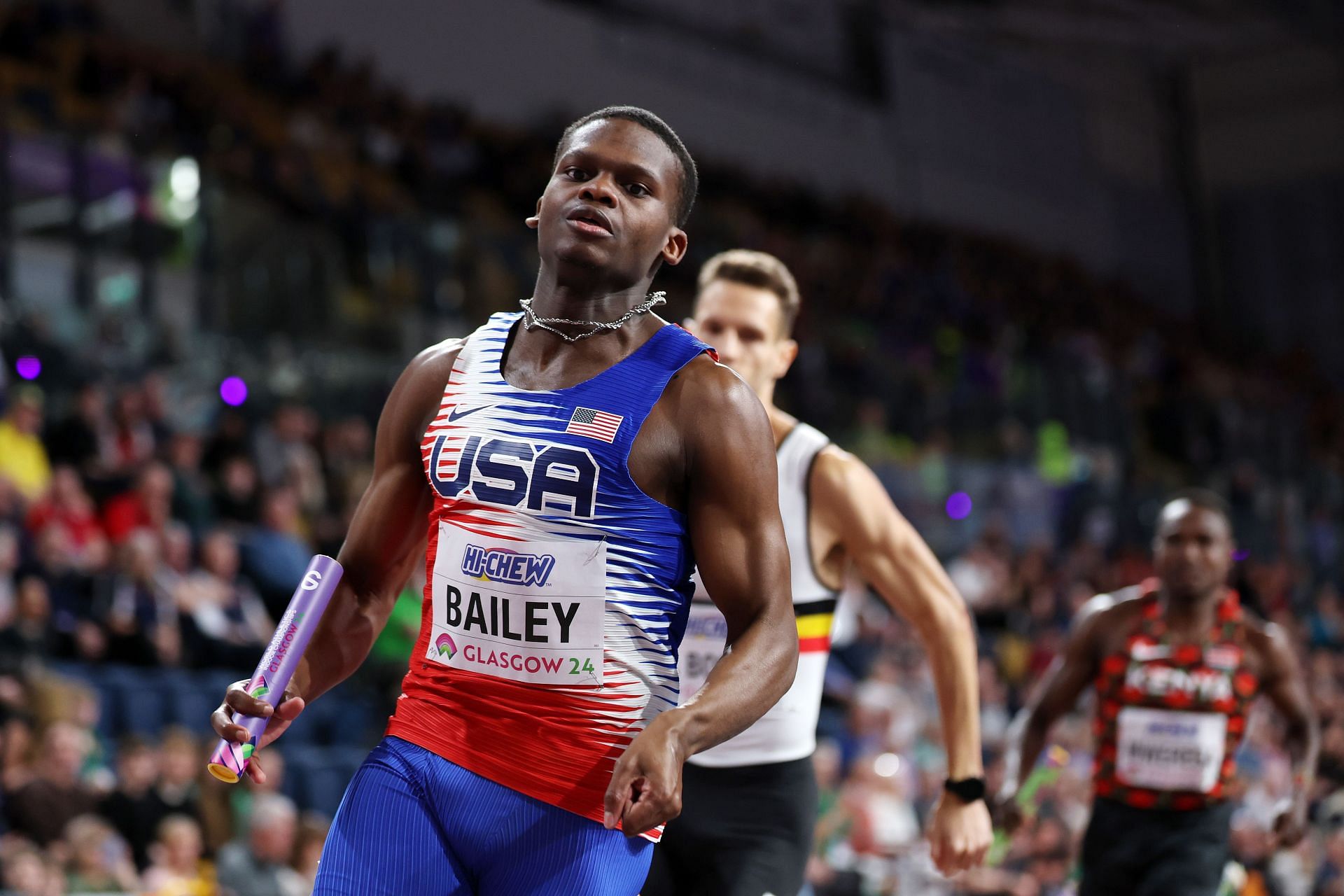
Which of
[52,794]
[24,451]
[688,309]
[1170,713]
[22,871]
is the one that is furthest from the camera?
[688,309]

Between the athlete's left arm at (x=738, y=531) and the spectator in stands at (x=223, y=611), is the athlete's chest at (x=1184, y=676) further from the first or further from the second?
the spectator in stands at (x=223, y=611)

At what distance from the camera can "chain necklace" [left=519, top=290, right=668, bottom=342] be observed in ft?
8.52

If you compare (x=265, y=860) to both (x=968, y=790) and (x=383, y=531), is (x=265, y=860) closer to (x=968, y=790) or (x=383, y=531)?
(x=968, y=790)

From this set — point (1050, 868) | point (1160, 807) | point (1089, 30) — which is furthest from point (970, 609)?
point (1089, 30)

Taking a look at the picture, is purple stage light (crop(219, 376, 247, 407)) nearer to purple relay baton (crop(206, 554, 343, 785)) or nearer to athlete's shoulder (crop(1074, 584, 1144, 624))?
athlete's shoulder (crop(1074, 584, 1144, 624))

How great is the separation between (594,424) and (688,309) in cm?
1165

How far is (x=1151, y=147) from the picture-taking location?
2847cm

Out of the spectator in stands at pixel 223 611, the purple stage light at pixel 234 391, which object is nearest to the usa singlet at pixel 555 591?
the spectator in stands at pixel 223 611

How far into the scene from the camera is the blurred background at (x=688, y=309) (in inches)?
320

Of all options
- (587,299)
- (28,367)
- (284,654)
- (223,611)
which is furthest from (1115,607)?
(28,367)

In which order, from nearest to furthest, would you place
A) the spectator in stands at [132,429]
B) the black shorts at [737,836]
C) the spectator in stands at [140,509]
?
the black shorts at [737,836] < the spectator in stands at [140,509] < the spectator in stands at [132,429]

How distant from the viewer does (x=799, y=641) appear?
3564mm

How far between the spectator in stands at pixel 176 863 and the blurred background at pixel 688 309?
30mm

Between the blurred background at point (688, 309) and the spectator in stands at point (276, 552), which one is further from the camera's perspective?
the spectator in stands at point (276, 552)
